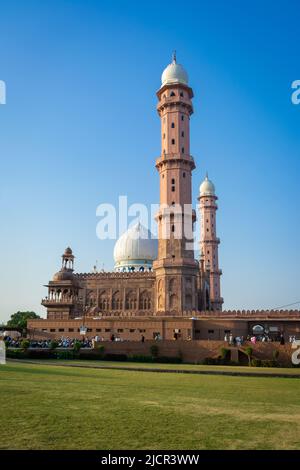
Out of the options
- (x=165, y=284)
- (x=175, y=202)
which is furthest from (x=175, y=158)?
(x=165, y=284)

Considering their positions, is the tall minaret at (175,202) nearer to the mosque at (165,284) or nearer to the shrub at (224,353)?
the mosque at (165,284)

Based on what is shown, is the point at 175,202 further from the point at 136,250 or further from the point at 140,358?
the point at 140,358

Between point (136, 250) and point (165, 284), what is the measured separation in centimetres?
1853

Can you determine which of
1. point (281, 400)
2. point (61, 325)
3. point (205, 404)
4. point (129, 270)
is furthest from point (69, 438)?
point (129, 270)

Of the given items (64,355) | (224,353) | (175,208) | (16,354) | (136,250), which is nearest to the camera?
(16,354)

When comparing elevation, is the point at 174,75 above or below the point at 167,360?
above

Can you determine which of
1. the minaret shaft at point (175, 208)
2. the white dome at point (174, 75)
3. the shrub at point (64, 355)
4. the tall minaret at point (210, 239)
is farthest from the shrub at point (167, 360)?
the tall minaret at point (210, 239)

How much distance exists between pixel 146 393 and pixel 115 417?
4.04 metres

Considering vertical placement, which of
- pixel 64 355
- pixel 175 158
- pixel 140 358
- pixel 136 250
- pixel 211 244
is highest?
pixel 175 158

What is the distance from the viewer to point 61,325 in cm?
4438

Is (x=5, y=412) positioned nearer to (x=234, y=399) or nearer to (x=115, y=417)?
(x=115, y=417)

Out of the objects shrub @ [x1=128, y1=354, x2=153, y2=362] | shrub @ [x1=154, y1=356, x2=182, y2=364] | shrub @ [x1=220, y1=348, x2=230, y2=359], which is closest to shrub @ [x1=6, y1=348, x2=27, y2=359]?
shrub @ [x1=128, y1=354, x2=153, y2=362]

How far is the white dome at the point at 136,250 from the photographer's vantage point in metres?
65.7

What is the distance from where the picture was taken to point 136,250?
65938 mm
